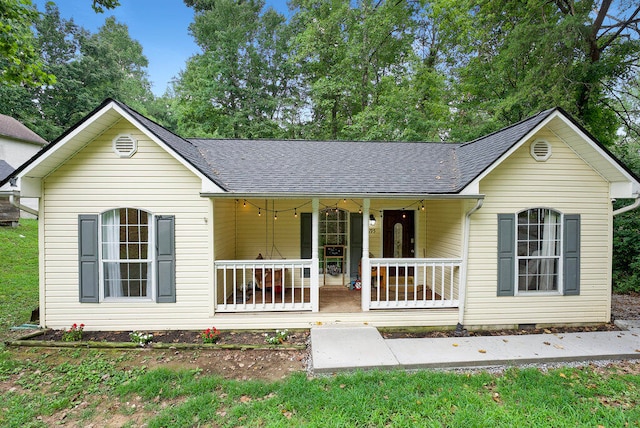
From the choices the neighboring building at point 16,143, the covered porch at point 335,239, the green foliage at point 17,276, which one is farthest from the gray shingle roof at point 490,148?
the neighboring building at point 16,143

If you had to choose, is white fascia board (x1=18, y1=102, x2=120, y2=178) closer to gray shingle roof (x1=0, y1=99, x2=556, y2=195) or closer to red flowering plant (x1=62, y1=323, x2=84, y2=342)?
gray shingle roof (x1=0, y1=99, x2=556, y2=195)

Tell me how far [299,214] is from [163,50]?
24.4 metres

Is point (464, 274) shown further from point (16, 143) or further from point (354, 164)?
point (16, 143)

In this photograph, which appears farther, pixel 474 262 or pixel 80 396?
pixel 474 262

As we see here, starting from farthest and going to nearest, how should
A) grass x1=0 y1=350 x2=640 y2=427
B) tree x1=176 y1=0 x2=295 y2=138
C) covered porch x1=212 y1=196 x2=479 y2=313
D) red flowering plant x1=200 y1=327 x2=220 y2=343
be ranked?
tree x1=176 y1=0 x2=295 y2=138 < covered porch x1=212 y1=196 x2=479 y2=313 < red flowering plant x1=200 y1=327 x2=220 y2=343 < grass x1=0 y1=350 x2=640 y2=427

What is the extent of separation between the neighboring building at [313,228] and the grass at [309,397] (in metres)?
1.49

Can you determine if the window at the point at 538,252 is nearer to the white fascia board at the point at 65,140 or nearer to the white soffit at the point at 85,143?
the white soffit at the point at 85,143

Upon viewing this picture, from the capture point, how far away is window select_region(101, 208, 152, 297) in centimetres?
554

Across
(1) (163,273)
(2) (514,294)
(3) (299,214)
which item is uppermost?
(3) (299,214)

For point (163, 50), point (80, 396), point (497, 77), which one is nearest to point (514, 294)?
point (80, 396)

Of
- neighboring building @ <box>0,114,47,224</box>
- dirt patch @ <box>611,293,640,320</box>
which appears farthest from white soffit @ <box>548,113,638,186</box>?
neighboring building @ <box>0,114,47,224</box>

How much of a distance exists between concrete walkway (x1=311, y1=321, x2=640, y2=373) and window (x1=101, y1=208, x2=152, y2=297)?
140 inches

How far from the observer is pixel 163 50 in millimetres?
24188

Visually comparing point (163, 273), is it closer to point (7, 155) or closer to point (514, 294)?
point (514, 294)
